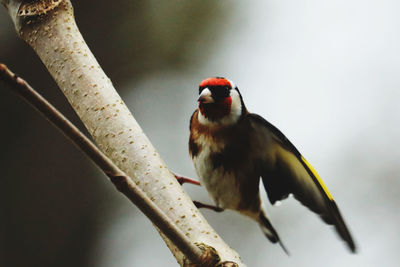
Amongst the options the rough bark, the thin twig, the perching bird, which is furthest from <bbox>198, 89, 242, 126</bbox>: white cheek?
the thin twig

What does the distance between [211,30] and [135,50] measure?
3.24 feet

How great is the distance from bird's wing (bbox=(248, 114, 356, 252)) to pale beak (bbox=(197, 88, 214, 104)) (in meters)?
0.20

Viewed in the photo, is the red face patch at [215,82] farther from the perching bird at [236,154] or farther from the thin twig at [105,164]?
the thin twig at [105,164]

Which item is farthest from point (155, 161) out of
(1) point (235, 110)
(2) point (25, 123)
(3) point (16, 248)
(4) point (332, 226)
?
(3) point (16, 248)

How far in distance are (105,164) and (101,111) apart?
419mm

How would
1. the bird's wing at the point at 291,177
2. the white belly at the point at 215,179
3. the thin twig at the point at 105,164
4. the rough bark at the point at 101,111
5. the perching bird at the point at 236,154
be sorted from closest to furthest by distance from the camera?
the thin twig at the point at 105,164
the rough bark at the point at 101,111
the bird's wing at the point at 291,177
the perching bird at the point at 236,154
the white belly at the point at 215,179

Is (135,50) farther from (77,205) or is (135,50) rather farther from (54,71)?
(54,71)

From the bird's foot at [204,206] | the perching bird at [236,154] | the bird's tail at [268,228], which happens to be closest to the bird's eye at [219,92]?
the perching bird at [236,154]

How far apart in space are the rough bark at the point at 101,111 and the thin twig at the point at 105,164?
14cm

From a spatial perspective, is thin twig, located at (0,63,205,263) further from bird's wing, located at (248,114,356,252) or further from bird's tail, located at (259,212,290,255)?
bird's tail, located at (259,212,290,255)

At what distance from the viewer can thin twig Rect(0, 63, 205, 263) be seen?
0.83m

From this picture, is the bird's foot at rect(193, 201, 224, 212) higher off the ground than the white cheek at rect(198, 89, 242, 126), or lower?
lower

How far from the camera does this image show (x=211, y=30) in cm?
515

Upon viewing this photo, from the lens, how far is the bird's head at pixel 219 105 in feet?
7.54
